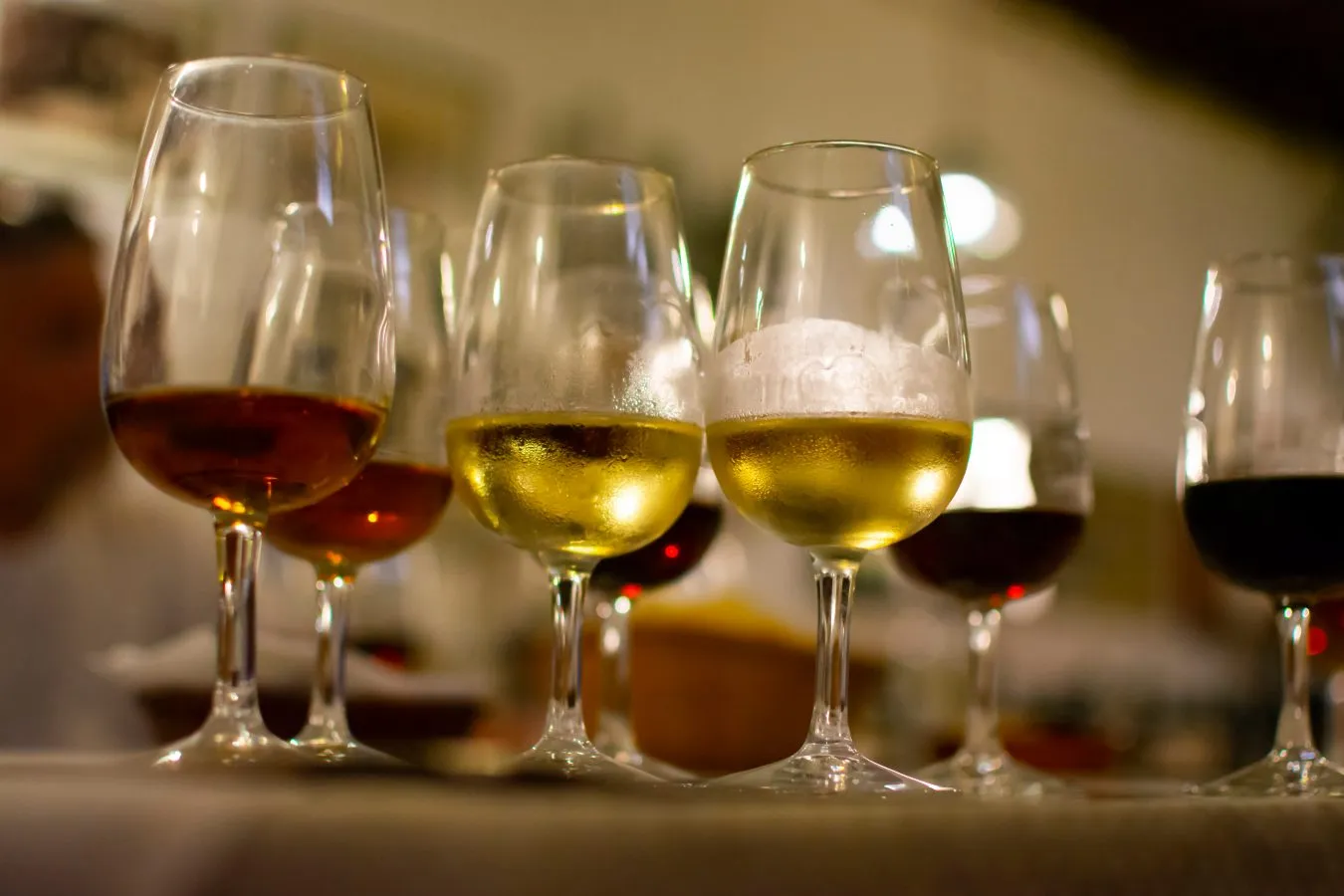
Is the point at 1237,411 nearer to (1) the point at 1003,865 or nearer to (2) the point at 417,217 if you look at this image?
(2) the point at 417,217

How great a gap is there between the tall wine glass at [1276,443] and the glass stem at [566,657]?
1.34 feet

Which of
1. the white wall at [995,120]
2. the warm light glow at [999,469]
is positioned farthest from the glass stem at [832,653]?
the white wall at [995,120]

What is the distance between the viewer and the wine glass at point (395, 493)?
0.88 metres

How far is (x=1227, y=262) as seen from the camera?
96 cm

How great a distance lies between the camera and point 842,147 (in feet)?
2.49

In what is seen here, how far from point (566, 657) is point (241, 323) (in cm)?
24

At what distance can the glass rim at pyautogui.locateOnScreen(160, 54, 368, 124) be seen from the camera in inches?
28.6

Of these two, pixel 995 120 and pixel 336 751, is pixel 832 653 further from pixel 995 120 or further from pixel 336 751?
pixel 995 120

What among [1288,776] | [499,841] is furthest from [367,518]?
[499,841]

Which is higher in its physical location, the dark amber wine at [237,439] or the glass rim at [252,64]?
the glass rim at [252,64]

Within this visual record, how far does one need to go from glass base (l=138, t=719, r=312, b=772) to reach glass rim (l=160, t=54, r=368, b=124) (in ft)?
1.00

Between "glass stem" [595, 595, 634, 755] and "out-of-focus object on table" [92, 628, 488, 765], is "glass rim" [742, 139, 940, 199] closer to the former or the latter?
"glass stem" [595, 595, 634, 755]

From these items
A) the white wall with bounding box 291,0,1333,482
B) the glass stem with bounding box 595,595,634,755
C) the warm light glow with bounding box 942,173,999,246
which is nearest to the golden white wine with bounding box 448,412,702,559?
the glass stem with bounding box 595,595,634,755

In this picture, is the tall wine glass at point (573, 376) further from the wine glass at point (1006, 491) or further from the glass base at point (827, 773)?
the wine glass at point (1006, 491)
